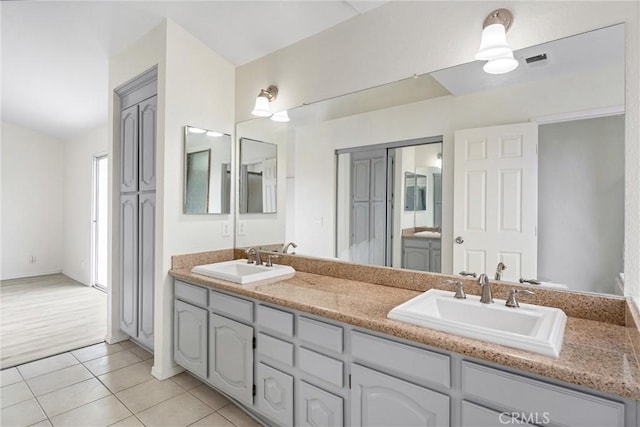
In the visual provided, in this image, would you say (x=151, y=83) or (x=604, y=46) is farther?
(x=151, y=83)

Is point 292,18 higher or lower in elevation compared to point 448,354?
higher

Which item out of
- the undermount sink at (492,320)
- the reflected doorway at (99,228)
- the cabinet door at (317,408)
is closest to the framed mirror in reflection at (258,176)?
the cabinet door at (317,408)

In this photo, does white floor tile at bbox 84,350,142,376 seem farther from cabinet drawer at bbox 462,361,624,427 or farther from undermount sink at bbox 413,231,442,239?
cabinet drawer at bbox 462,361,624,427

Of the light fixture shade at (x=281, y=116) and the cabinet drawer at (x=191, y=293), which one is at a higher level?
the light fixture shade at (x=281, y=116)

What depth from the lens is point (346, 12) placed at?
79.0 inches

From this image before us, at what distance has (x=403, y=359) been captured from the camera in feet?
4.16

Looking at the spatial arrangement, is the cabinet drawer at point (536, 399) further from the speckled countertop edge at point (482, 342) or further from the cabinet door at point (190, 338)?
the cabinet door at point (190, 338)

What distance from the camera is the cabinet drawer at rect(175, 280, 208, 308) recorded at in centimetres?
217

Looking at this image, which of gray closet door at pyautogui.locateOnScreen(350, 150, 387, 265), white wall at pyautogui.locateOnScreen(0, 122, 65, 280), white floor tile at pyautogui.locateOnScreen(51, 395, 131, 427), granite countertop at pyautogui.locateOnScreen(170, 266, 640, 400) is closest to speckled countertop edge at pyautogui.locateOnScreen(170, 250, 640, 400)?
granite countertop at pyautogui.locateOnScreen(170, 266, 640, 400)

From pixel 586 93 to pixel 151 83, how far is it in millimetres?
2843

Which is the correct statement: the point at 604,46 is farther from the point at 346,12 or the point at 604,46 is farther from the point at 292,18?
the point at 292,18

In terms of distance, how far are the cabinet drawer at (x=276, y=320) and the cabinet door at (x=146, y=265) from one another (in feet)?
4.30

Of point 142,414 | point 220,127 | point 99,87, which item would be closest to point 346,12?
point 220,127

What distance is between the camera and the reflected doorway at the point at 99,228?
201 inches
